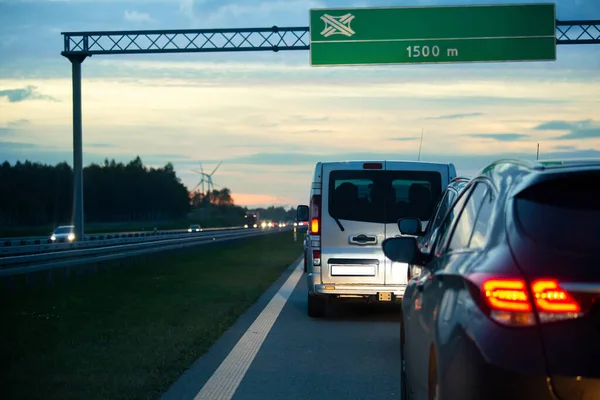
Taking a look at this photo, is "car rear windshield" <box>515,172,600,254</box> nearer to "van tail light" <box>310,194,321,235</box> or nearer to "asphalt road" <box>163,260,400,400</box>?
"asphalt road" <box>163,260,400,400</box>

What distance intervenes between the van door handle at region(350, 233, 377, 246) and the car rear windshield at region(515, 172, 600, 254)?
→ 9457mm

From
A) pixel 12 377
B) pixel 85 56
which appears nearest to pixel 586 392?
pixel 12 377

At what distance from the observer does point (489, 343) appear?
345 cm

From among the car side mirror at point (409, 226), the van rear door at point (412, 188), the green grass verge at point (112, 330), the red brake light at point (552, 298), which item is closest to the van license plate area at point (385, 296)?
the van rear door at point (412, 188)

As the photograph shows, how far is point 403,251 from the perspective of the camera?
5.87 metres

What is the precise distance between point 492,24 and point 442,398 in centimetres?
2271

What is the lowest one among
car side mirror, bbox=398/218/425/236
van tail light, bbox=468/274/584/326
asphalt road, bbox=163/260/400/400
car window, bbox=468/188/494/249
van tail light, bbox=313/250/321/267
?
asphalt road, bbox=163/260/400/400

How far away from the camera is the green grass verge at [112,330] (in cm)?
821

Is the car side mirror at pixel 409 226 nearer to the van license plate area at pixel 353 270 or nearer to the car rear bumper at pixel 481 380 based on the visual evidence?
the car rear bumper at pixel 481 380

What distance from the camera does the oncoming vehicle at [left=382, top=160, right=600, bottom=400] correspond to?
11.0 feet

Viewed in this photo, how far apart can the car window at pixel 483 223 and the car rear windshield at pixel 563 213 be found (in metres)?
0.25

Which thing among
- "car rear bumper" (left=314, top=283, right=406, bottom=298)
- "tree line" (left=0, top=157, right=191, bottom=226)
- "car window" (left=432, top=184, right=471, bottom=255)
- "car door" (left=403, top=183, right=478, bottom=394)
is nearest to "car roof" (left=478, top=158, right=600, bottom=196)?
"car door" (left=403, top=183, right=478, bottom=394)

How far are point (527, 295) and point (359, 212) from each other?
9.96 meters

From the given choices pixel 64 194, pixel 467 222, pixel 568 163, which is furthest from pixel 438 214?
pixel 64 194
